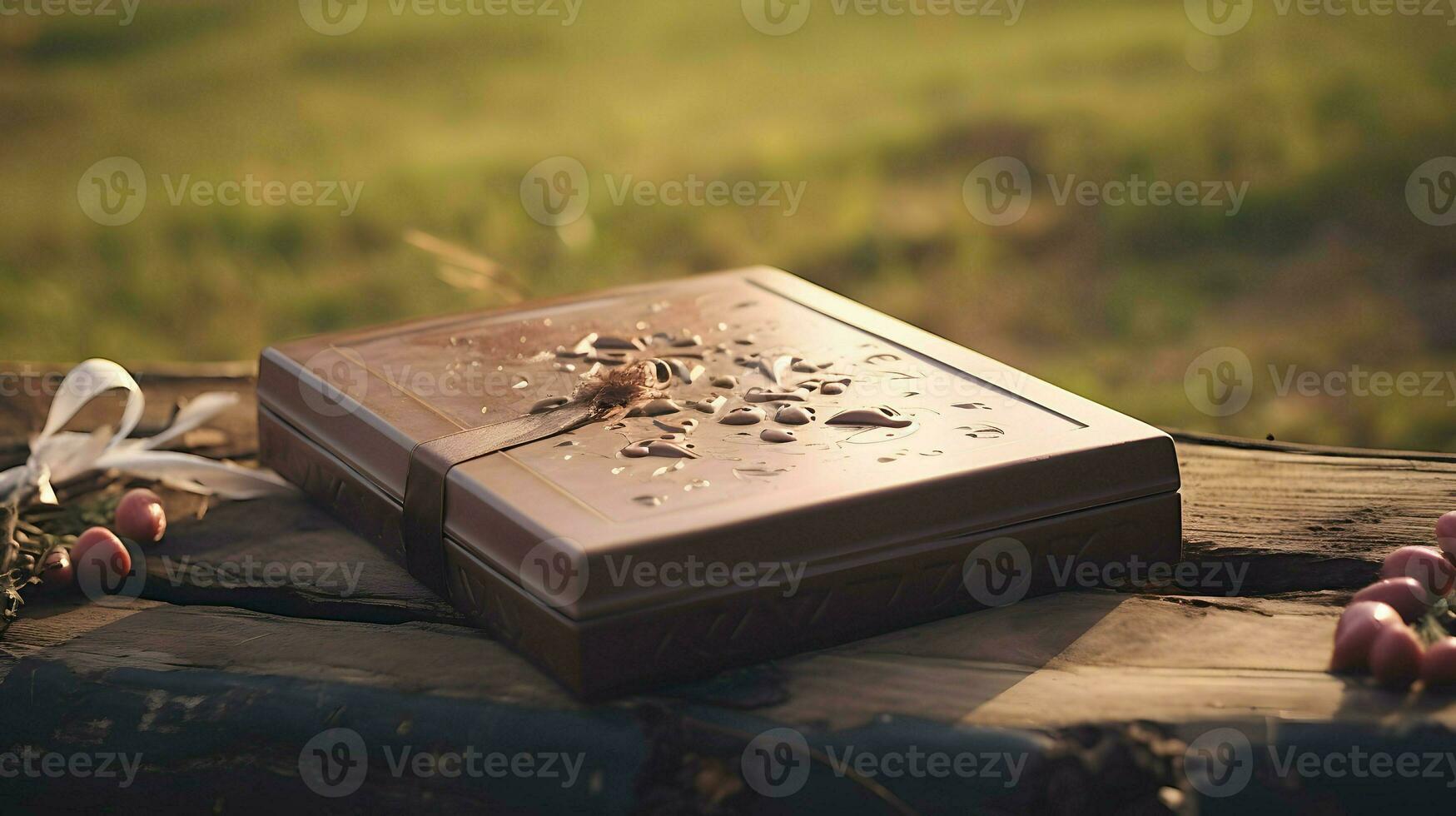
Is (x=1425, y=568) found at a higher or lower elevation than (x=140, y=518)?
higher

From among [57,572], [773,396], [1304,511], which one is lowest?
[57,572]

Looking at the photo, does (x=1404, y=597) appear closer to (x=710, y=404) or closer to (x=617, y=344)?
(x=710, y=404)

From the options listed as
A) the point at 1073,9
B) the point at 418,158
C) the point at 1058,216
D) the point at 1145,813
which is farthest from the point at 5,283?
the point at 1073,9

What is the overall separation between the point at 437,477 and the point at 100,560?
0.51 metres

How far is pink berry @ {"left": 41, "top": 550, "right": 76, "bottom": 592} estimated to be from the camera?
179 centimetres

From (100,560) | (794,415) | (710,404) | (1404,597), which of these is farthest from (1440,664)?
Result: (100,560)

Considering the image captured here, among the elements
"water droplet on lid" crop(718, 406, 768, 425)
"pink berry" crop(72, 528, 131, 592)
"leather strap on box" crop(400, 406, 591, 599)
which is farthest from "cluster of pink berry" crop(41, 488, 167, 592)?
"water droplet on lid" crop(718, 406, 768, 425)

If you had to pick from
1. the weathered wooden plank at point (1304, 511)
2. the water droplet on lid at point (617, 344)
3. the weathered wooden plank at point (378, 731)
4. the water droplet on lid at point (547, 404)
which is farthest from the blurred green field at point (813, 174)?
the weathered wooden plank at point (1304, 511)

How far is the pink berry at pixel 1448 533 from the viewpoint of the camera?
1.67m

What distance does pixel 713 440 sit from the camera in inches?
64.1

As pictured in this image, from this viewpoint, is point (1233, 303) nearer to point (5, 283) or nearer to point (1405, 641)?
point (1405, 641)

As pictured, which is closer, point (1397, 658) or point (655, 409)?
point (1397, 658)

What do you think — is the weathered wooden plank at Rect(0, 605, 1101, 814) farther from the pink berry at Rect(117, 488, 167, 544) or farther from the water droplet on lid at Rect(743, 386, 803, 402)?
the water droplet on lid at Rect(743, 386, 803, 402)

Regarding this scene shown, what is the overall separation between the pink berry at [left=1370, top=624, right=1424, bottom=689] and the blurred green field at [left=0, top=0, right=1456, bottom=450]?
1.70m
